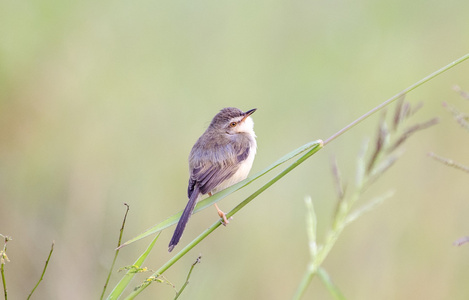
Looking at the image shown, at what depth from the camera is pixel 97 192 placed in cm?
554

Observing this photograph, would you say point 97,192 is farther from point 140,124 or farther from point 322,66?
point 322,66

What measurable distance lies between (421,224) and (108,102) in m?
2.98

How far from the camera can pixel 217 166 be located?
4094 mm

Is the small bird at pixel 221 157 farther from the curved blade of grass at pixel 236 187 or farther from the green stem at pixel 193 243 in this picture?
the green stem at pixel 193 243

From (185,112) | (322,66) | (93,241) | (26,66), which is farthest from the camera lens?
(322,66)

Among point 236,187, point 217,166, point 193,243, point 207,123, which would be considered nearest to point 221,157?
point 217,166

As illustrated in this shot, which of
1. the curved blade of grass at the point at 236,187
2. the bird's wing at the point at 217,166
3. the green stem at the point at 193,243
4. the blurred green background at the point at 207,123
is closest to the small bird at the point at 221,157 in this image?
the bird's wing at the point at 217,166

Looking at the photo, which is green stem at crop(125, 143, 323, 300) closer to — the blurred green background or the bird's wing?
Answer: the bird's wing

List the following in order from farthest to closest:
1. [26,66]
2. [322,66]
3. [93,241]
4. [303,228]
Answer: [322,66]
[26,66]
[303,228]
[93,241]

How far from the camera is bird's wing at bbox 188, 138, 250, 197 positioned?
12.6 ft

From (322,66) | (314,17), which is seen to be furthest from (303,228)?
(314,17)

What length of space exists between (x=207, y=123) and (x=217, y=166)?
4.21 feet

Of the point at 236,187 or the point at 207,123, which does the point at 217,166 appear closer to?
the point at 207,123

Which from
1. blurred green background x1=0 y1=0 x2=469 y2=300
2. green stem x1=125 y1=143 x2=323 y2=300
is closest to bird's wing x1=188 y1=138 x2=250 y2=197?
blurred green background x1=0 y1=0 x2=469 y2=300
